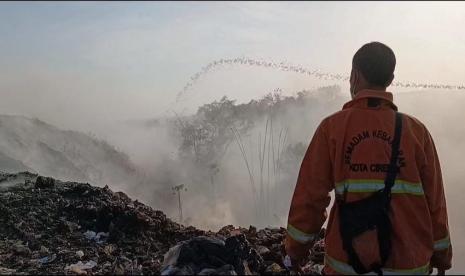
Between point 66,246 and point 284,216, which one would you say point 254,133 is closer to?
point 284,216

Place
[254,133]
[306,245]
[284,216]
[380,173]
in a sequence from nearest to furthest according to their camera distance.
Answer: [380,173]
[306,245]
[284,216]
[254,133]

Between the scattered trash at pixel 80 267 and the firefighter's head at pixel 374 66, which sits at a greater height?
the firefighter's head at pixel 374 66

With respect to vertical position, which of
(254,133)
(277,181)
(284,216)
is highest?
(254,133)

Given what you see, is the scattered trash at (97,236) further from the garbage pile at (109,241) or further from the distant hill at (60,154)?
the distant hill at (60,154)

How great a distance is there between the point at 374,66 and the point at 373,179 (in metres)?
→ 0.73

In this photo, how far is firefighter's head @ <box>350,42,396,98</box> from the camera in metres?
3.19

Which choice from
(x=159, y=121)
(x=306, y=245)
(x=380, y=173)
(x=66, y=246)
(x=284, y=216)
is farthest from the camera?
(x=159, y=121)

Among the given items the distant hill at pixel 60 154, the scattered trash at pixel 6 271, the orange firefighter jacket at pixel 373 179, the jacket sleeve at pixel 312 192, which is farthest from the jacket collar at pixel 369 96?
the distant hill at pixel 60 154

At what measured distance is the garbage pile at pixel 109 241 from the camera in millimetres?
4355

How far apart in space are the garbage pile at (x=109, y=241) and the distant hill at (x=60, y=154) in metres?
7.27

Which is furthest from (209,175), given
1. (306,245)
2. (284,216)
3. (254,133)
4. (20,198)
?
(306,245)

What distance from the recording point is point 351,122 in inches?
124

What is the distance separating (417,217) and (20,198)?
6421 millimetres

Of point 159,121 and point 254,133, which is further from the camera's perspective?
point 159,121
